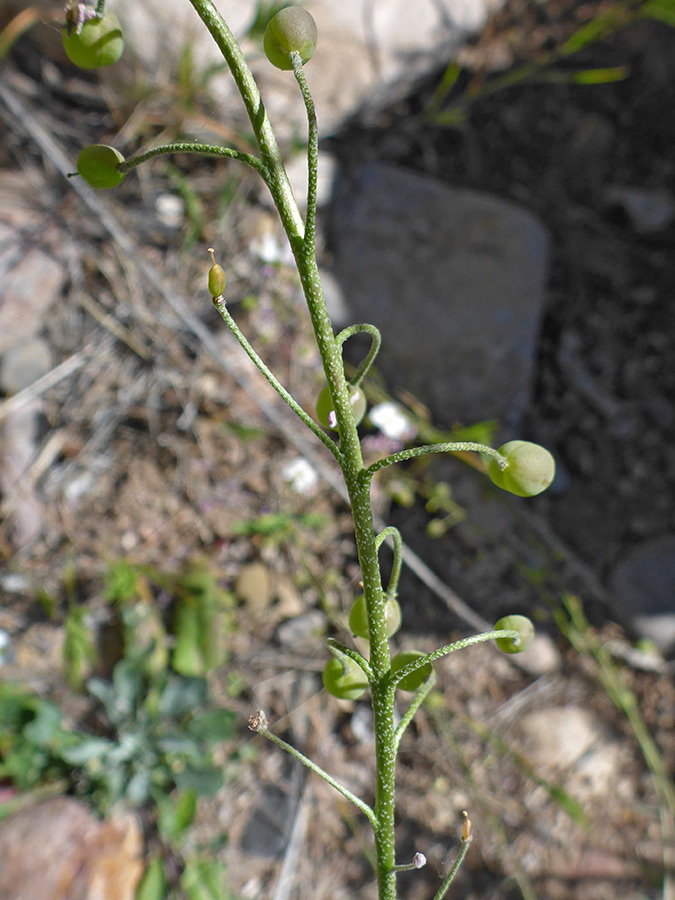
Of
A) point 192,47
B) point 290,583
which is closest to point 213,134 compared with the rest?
point 192,47

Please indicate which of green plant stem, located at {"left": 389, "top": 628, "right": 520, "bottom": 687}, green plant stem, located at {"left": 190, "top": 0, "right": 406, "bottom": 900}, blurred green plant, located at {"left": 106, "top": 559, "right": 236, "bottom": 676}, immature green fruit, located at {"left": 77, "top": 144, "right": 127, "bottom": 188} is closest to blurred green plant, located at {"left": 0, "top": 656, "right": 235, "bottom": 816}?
blurred green plant, located at {"left": 106, "top": 559, "right": 236, "bottom": 676}

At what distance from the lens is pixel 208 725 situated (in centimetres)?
254

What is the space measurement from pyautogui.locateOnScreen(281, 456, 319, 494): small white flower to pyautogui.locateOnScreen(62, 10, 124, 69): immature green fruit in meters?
2.07

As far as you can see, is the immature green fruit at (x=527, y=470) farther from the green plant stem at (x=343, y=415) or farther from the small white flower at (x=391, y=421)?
the small white flower at (x=391, y=421)

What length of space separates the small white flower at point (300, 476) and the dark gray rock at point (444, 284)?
0.54 meters

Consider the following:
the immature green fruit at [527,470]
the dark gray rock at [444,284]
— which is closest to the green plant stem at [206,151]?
the immature green fruit at [527,470]

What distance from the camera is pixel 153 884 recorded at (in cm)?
250

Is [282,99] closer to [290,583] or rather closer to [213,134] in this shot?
[213,134]

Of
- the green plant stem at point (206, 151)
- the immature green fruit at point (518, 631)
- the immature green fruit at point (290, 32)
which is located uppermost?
the immature green fruit at point (290, 32)

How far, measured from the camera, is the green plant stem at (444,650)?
0.91 meters

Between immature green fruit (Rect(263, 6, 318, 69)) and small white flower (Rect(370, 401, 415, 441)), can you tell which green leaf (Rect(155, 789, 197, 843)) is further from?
immature green fruit (Rect(263, 6, 318, 69))

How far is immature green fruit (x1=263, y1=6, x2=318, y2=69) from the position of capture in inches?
33.9

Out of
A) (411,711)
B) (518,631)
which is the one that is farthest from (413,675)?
(518,631)

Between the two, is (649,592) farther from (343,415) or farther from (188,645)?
(343,415)
